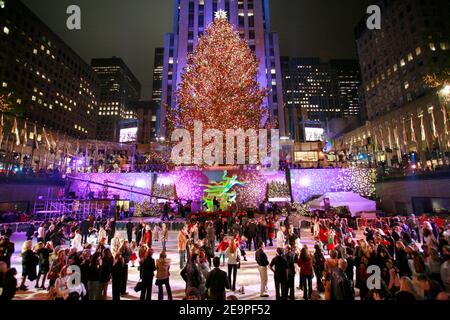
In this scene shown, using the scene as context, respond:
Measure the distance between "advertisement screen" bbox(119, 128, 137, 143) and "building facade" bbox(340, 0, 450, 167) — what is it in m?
55.4

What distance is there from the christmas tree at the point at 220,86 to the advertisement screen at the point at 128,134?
5054cm

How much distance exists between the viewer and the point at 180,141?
91.9 ft

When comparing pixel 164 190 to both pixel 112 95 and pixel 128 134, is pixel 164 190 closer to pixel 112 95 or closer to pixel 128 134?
pixel 128 134

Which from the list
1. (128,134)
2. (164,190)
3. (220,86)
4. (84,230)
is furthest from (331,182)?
(128,134)

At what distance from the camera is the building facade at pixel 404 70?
1789 inches

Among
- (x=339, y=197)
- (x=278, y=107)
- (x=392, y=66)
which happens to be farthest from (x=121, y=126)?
(x=392, y=66)

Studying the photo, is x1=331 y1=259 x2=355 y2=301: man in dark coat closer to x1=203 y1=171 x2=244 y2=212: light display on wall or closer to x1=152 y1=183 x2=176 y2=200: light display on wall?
x1=203 y1=171 x2=244 y2=212: light display on wall

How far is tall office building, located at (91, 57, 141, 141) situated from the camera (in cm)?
13575

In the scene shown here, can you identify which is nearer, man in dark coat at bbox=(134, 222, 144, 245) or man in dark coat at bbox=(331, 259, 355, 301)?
man in dark coat at bbox=(331, 259, 355, 301)

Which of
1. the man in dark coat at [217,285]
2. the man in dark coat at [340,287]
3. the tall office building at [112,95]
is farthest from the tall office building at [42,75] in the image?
the man in dark coat at [340,287]

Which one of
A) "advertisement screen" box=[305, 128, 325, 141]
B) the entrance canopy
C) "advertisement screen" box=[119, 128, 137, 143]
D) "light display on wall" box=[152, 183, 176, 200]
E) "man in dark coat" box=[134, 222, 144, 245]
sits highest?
"advertisement screen" box=[119, 128, 137, 143]

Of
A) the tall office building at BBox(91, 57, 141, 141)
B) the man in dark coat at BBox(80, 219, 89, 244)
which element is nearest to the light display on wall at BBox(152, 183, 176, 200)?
the man in dark coat at BBox(80, 219, 89, 244)

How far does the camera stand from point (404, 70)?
59.6m

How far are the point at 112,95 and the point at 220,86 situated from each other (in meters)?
144
